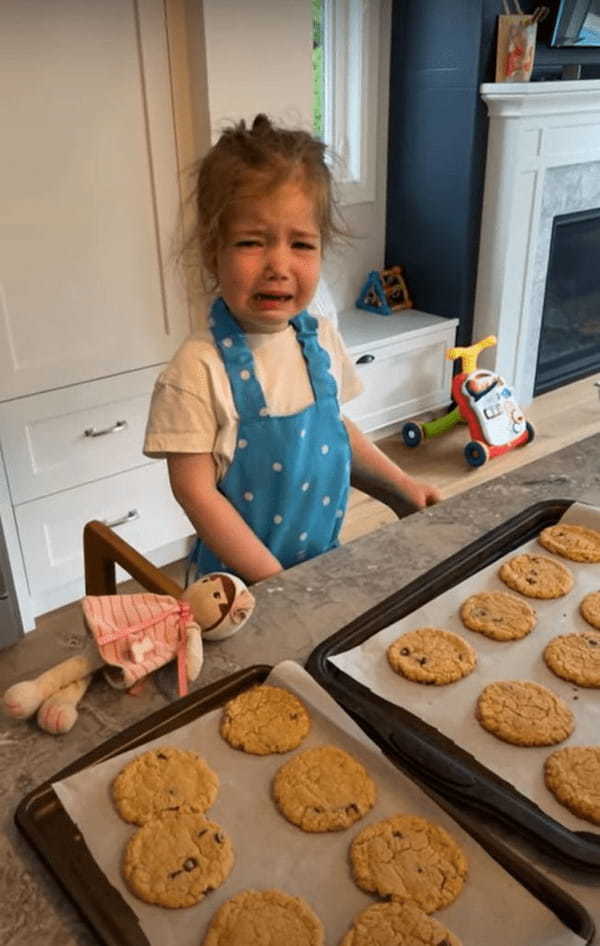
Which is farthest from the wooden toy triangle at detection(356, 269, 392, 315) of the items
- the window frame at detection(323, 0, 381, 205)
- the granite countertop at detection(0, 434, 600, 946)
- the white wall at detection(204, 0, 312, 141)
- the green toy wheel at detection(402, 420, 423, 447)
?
the granite countertop at detection(0, 434, 600, 946)

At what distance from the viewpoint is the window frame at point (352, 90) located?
2.75m

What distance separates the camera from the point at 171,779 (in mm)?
597

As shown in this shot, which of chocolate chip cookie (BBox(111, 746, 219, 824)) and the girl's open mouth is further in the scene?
the girl's open mouth

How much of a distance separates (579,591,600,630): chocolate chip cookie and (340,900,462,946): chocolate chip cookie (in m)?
0.38

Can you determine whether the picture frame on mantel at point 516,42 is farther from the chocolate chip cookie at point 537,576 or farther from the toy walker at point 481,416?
the chocolate chip cookie at point 537,576

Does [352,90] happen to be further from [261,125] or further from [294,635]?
[294,635]

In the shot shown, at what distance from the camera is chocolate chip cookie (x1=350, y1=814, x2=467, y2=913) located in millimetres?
522

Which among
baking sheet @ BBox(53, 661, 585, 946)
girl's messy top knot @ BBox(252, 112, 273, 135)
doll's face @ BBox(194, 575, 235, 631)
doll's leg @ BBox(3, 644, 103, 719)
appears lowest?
baking sheet @ BBox(53, 661, 585, 946)

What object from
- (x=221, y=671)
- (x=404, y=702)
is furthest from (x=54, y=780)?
(x=404, y=702)

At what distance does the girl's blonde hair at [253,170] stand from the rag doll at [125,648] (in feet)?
1.40

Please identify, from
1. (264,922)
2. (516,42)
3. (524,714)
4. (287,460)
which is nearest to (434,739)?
(524,714)

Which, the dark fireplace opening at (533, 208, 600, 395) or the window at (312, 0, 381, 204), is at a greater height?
the window at (312, 0, 381, 204)

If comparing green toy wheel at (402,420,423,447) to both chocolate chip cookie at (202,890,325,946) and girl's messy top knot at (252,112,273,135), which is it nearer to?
girl's messy top knot at (252,112,273,135)

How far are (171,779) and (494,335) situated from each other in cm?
274
